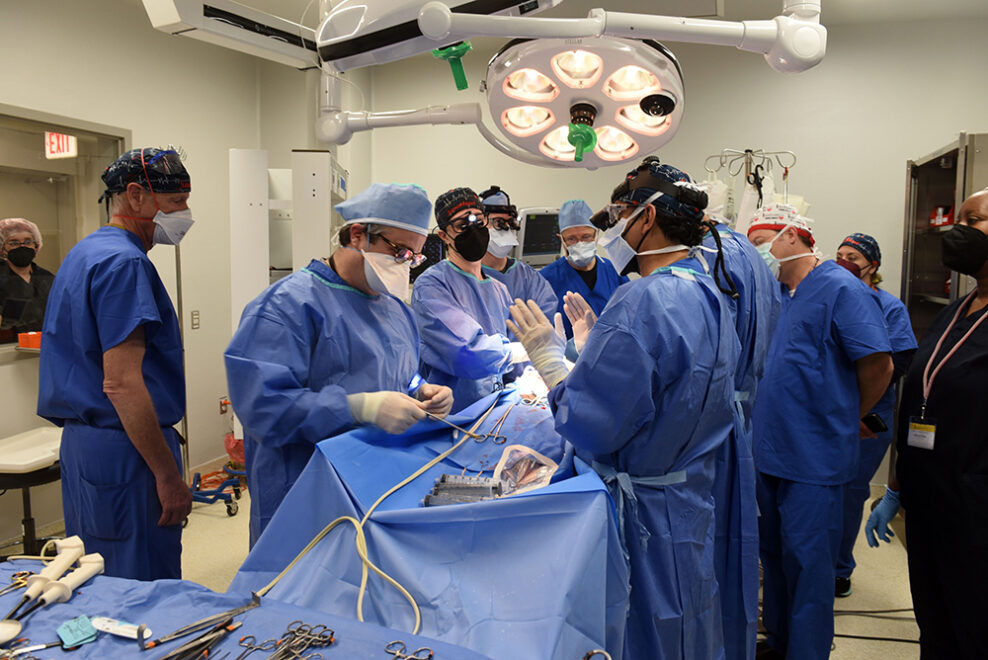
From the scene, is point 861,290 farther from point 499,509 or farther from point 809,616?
point 499,509

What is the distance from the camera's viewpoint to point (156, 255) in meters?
4.04

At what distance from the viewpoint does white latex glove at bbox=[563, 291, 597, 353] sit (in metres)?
2.08

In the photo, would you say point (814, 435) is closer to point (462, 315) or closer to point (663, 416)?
point (663, 416)

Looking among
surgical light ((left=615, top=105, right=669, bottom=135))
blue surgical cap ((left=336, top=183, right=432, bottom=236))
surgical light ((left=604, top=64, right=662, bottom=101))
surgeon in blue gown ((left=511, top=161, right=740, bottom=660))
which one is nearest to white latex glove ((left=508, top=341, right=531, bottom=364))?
blue surgical cap ((left=336, top=183, right=432, bottom=236))

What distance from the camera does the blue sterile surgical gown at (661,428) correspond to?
1.32m

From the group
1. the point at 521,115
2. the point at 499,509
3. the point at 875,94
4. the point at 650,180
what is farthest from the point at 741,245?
the point at 875,94

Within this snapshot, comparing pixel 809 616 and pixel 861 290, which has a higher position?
pixel 861 290

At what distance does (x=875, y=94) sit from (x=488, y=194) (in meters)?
2.78

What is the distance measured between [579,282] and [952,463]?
2104 mm

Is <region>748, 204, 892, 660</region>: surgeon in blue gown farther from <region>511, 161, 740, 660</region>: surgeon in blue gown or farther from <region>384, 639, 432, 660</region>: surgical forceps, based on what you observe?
<region>384, 639, 432, 660</region>: surgical forceps

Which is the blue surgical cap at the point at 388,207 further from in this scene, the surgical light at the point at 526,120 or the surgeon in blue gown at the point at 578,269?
the surgeon in blue gown at the point at 578,269

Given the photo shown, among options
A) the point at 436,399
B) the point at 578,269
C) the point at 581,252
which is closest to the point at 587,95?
the point at 436,399

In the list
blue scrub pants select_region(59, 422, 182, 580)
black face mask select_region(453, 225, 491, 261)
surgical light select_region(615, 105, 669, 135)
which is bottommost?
blue scrub pants select_region(59, 422, 182, 580)

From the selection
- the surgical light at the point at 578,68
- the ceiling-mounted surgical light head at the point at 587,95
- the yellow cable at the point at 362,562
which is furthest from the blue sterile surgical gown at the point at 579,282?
the yellow cable at the point at 362,562
